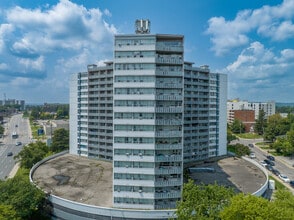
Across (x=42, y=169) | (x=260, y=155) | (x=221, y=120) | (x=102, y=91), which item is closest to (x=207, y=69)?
(x=221, y=120)

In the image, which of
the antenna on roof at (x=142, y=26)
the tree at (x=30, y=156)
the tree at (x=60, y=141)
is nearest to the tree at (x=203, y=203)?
the antenna on roof at (x=142, y=26)

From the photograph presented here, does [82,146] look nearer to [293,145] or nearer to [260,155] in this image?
[260,155]

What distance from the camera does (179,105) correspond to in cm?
3002

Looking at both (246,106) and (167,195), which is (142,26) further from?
(246,106)

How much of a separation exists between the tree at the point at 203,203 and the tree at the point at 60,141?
1919 inches

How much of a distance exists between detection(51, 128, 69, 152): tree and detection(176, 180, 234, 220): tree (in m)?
48.7

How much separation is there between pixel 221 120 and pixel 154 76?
3559 cm

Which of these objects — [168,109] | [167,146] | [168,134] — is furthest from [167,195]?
[168,109]

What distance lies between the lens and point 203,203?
22.0m

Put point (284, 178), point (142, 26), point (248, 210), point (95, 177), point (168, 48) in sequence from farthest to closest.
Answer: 1. point (284, 178)
2. point (95, 177)
3. point (142, 26)
4. point (168, 48)
5. point (248, 210)

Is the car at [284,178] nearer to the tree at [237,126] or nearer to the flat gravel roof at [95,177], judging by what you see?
the flat gravel roof at [95,177]

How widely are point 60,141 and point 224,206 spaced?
172 feet

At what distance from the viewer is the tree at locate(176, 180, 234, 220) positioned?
21600 mm

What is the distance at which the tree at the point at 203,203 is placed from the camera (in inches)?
850
